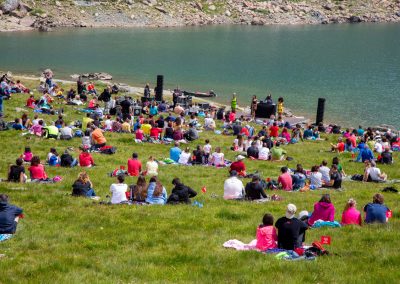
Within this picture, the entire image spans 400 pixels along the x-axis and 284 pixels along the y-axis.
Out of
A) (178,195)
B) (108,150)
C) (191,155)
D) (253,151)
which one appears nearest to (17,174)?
(178,195)

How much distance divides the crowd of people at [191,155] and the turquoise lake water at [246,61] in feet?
51.5

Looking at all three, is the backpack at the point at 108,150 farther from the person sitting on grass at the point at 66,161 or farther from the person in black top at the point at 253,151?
the person in black top at the point at 253,151

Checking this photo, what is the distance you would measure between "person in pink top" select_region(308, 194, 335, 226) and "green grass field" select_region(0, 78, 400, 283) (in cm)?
97

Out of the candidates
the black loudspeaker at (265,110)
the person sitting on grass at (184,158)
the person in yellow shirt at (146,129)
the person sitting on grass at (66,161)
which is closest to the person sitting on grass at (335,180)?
the person sitting on grass at (184,158)

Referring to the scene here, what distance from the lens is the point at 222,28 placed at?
15525 cm

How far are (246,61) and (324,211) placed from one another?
8158 cm

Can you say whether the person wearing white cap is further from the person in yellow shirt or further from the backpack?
the person in yellow shirt

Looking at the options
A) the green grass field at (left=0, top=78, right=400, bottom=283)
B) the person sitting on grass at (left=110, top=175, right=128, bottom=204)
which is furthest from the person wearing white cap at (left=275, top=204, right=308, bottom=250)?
the person sitting on grass at (left=110, top=175, right=128, bottom=204)

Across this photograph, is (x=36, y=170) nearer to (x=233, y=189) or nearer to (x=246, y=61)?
(x=233, y=189)

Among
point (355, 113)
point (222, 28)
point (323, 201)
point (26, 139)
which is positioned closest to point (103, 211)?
point (323, 201)

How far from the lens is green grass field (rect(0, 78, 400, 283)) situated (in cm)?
1348

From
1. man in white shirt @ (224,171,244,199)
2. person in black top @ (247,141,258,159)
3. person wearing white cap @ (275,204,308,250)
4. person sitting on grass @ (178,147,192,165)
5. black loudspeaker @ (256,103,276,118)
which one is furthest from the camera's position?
black loudspeaker @ (256,103,276,118)

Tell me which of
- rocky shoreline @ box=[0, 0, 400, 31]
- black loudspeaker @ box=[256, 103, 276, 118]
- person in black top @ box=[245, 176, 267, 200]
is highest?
rocky shoreline @ box=[0, 0, 400, 31]

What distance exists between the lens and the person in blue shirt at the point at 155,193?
21172 mm
